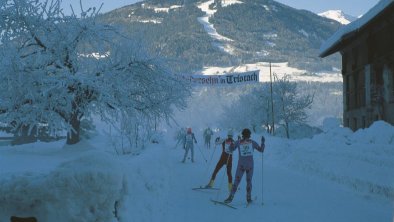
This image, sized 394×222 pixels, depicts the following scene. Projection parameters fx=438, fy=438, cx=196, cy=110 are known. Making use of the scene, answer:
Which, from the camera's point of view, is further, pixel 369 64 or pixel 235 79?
pixel 235 79

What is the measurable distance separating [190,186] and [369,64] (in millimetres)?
15621

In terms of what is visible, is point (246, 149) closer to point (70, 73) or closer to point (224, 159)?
point (224, 159)

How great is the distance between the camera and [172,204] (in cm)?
962

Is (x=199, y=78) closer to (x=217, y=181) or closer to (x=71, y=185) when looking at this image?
(x=217, y=181)

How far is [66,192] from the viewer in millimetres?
4492

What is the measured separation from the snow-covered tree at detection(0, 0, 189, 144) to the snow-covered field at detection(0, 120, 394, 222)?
1362 millimetres

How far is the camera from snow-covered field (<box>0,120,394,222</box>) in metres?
4.47

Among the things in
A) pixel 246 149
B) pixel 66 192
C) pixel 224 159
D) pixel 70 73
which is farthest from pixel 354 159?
pixel 66 192

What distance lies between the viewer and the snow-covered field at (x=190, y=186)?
447 centimetres

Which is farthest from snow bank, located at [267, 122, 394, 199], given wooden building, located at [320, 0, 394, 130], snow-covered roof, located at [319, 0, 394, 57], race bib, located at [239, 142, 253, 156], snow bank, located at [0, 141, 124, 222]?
snow bank, located at [0, 141, 124, 222]

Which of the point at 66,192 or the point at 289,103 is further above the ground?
the point at 289,103

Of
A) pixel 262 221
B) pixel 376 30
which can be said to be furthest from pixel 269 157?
pixel 262 221

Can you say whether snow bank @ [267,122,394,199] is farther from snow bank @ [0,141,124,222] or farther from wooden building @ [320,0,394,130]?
snow bank @ [0,141,124,222]

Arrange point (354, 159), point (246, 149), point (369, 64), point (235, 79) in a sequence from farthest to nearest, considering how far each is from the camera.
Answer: point (235, 79) < point (369, 64) < point (354, 159) < point (246, 149)
